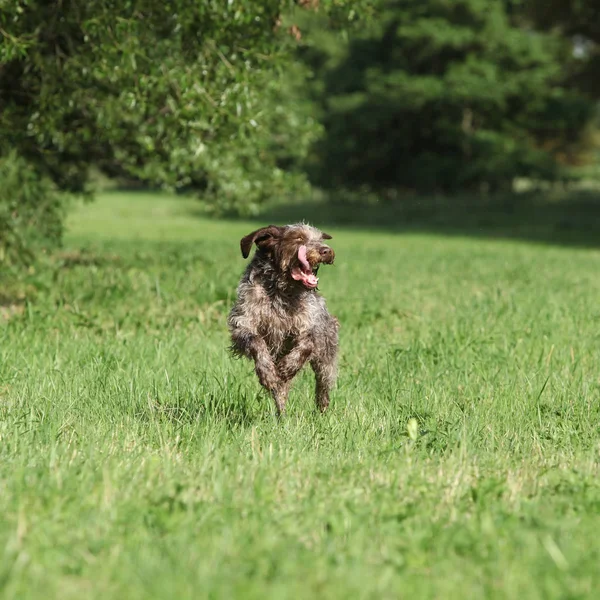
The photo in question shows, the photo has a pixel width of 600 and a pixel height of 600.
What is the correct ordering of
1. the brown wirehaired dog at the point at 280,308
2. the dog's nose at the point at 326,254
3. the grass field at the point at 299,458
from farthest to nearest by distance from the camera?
1. the brown wirehaired dog at the point at 280,308
2. the dog's nose at the point at 326,254
3. the grass field at the point at 299,458

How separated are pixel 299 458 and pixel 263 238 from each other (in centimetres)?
171

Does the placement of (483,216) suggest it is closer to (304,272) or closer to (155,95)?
(155,95)

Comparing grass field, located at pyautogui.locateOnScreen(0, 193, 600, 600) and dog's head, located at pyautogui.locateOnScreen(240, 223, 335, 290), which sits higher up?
dog's head, located at pyautogui.locateOnScreen(240, 223, 335, 290)

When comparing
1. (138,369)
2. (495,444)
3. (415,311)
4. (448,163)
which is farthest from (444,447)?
(448,163)

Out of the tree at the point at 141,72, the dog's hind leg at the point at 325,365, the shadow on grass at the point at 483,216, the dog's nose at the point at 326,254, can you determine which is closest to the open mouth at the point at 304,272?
the dog's nose at the point at 326,254

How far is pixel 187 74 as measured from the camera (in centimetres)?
1183

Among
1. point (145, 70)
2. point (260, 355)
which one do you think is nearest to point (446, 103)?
point (145, 70)

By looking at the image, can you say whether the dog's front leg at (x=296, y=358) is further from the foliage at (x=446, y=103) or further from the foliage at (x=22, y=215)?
the foliage at (x=446, y=103)

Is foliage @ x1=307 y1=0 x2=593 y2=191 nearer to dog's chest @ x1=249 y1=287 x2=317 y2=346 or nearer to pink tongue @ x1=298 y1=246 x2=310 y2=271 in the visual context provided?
dog's chest @ x1=249 y1=287 x2=317 y2=346

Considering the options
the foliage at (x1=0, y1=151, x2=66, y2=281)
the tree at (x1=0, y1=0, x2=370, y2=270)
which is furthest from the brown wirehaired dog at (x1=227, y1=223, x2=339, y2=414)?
the foliage at (x1=0, y1=151, x2=66, y2=281)

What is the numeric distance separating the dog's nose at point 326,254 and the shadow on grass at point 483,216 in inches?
1006

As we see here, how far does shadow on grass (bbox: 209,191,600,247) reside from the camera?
34.9m

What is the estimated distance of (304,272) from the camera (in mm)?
6219

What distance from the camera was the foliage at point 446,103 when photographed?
45375mm
